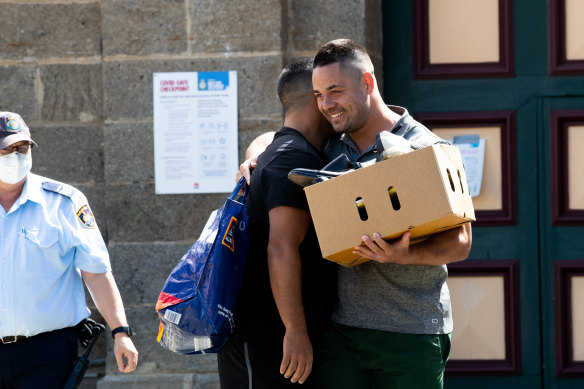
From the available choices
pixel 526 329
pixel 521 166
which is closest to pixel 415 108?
pixel 521 166

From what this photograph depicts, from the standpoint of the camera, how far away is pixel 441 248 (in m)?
2.82

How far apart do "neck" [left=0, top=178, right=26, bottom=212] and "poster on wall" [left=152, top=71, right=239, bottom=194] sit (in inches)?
47.0

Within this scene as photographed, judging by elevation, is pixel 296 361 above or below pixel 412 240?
below

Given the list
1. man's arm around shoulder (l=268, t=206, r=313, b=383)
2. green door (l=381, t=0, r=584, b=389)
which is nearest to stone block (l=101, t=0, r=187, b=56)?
green door (l=381, t=0, r=584, b=389)

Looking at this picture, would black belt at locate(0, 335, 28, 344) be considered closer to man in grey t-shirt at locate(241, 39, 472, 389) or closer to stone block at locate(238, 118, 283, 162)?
man in grey t-shirt at locate(241, 39, 472, 389)

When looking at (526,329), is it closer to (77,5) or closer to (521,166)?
(521,166)

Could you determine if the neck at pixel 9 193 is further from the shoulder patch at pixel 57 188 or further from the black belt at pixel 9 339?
the black belt at pixel 9 339

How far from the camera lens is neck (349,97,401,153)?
308cm

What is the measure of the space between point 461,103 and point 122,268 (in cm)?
215

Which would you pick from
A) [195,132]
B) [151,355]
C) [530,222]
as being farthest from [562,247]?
[151,355]

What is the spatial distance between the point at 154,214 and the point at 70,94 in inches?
34.8

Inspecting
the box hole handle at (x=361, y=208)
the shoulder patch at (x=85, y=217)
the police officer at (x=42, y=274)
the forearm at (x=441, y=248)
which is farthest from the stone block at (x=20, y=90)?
the forearm at (x=441, y=248)

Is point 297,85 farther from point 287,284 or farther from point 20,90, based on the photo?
point 20,90

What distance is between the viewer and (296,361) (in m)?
2.93
